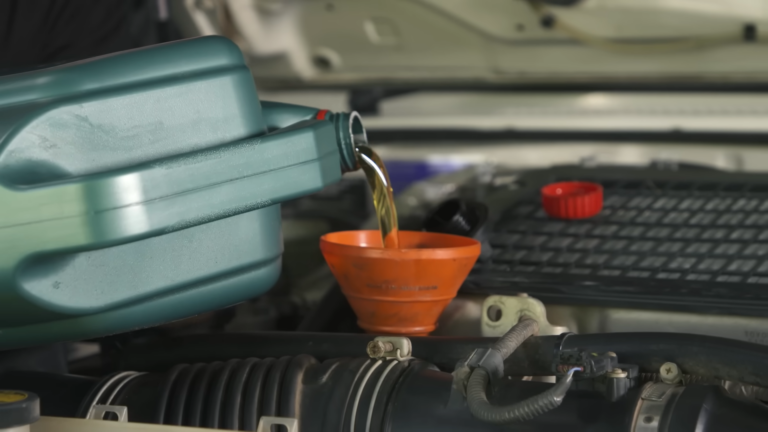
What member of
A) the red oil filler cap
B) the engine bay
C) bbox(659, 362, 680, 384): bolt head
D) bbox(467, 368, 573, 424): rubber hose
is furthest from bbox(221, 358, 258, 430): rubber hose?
the red oil filler cap

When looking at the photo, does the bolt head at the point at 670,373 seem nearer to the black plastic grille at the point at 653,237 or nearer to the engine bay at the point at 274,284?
the engine bay at the point at 274,284

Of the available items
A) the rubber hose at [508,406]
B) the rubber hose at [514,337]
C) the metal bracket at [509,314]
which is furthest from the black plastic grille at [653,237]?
the rubber hose at [508,406]

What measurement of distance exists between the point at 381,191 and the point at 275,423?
341 millimetres

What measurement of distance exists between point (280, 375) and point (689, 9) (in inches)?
46.8

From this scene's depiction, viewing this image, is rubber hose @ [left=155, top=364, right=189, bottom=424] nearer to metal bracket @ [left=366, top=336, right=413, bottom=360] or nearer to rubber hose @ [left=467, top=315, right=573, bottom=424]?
metal bracket @ [left=366, top=336, right=413, bottom=360]

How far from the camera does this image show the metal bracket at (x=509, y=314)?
1.00m

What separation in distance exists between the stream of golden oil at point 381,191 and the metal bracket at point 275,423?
32 centimetres

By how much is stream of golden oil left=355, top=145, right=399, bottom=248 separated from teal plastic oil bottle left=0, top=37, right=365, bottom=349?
4.8 inches

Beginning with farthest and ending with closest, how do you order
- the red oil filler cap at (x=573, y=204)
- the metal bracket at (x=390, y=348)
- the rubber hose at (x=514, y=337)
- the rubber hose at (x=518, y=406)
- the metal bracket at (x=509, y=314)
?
1. the red oil filler cap at (x=573, y=204)
2. the metal bracket at (x=509, y=314)
3. the metal bracket at (x=390, y=348)
4. the rubber hose at (x=514, y=337)
5. the rubber hose at (x=518, y=406)

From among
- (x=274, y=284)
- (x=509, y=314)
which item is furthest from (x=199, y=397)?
(x=509, y=314)

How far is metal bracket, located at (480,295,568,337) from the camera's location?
1.00 meters

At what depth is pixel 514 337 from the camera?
82cm

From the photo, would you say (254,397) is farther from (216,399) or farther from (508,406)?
(508,406)

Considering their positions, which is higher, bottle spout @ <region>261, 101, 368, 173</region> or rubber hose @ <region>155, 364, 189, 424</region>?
bottle spout @ <region>261, 101, 368, 173</region>
